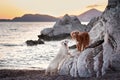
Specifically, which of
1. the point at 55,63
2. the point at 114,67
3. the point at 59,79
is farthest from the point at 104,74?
the point at 55,63

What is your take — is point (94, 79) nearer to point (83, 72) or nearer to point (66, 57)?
point (83, 72)

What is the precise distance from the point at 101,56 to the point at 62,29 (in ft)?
239

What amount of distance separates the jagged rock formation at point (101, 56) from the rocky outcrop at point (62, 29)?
67.0 m

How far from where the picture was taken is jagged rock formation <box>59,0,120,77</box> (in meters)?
19.1

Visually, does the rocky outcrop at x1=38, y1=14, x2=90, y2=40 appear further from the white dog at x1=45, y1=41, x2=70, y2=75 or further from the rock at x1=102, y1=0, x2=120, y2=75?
the white dog at x1=45, y1=41, x2=70, y2=75

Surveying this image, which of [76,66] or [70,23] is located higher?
[70,23]

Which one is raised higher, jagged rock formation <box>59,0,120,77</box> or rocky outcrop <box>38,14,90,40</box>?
rocky outcrop <box>38,14,90,40</box>

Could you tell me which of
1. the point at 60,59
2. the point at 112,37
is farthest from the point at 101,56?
the point at 60,59

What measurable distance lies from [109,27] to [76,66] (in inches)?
104

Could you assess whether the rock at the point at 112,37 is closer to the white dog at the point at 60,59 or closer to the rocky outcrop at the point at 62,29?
the white dog at the point at 60,59

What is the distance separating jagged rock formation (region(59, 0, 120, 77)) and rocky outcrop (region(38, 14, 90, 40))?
66994mm

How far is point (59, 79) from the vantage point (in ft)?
61.9

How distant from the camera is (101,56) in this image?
756 inches

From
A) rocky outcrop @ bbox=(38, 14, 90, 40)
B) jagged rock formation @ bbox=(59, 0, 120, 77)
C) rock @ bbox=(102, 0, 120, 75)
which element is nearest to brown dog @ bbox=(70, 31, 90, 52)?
jagged rock formation @ bbox=(59, 0, 120, 77)
